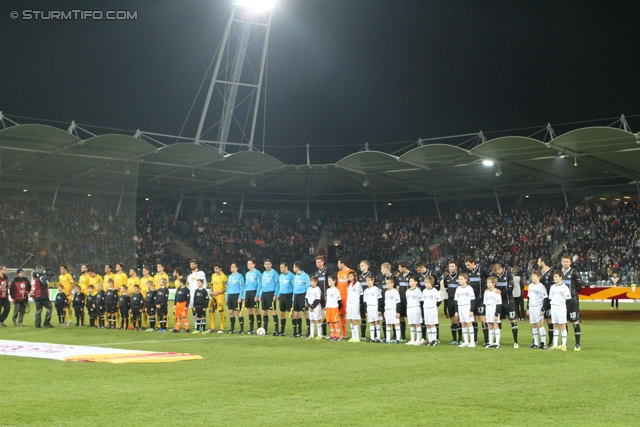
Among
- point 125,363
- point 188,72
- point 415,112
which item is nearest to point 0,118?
point 188,72

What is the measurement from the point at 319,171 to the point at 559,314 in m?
28.1

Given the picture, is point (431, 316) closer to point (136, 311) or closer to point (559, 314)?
point (559, 314)

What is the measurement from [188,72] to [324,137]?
13.3 meters

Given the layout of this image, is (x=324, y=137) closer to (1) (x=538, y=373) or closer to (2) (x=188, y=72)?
(2) (x=188, y=72)

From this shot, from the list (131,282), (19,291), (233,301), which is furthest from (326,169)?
(233,301)

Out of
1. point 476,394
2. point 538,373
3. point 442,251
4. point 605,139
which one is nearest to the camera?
point 476,394

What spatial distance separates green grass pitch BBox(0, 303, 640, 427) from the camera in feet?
23.7

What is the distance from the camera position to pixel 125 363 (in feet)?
39.1

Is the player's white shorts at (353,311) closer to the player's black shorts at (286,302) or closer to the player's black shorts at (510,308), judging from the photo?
the player's black shorts at (286,302)

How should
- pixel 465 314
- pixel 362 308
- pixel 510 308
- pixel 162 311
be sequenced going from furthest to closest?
pixel 162 311 < pixel 362 308 < pixel 510 308 < pixel 465 314

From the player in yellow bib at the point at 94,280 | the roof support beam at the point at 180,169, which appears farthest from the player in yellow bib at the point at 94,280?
the roof support beam at the point at 180,169

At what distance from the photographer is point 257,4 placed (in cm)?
3881

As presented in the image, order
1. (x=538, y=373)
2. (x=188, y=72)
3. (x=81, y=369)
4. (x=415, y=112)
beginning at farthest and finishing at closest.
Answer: (x=415, y=112), (x=188, y=72), (x=81, y=369), (x=538, y=373)

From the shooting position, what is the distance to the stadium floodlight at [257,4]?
37938 millimetres
